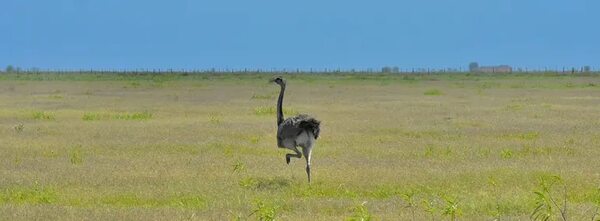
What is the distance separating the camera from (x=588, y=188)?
14.2 metres

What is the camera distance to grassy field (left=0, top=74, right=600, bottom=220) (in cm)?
1214

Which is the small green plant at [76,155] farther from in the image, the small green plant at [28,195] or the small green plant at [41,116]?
the small green plant at [41,116]

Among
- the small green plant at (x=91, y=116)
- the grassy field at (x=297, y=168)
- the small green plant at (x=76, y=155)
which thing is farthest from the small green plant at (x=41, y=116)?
the small green plant at (x=76, y=155)

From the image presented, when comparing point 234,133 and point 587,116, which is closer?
point 234,133

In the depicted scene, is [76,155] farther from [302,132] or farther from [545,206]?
[545,206]

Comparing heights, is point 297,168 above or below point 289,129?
below

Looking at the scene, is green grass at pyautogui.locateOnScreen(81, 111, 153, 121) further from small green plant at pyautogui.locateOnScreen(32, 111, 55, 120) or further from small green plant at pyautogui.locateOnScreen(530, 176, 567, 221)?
small green plant at pyautogui.locateOnScreen(530, 176, 567, 221)

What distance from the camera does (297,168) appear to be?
16828 millimetres

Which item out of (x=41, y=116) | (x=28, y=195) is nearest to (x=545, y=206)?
(x=28, y=195)

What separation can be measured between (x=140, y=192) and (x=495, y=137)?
458 inches

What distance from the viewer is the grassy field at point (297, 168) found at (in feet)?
39.8

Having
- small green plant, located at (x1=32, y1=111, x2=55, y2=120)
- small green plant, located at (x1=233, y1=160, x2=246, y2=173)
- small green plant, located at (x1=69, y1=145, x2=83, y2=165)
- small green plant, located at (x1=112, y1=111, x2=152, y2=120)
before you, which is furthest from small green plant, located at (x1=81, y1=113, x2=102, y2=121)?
small green plant, located at (x1=233, y1=160, x2=246, y2=173)

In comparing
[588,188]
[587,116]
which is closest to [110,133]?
[588,188]

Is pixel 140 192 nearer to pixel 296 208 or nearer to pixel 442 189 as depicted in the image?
pixel 296 208
